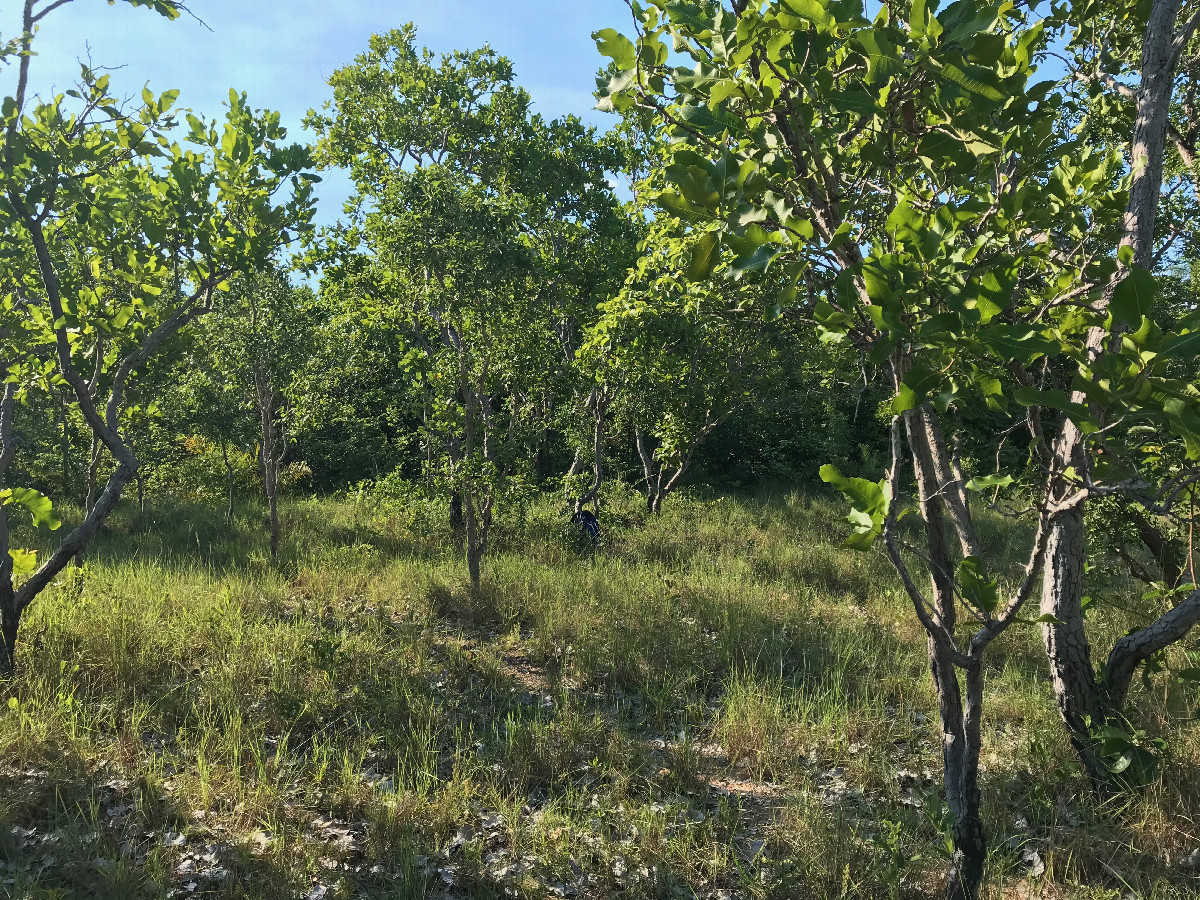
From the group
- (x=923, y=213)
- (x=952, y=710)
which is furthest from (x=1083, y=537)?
(x=923, y=213)

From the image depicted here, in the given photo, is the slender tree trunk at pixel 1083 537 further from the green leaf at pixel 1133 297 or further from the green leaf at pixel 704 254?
the green leaf at pixel 704 254

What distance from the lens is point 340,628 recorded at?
18.6 ft

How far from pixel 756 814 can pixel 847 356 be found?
3.08 metres

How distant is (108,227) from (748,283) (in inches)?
185

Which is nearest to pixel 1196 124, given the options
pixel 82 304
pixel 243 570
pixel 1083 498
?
pixel 1083 498

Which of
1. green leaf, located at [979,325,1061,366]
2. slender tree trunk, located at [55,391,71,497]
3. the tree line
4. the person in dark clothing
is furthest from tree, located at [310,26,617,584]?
slender tree trunk, located at [55,391,71,497]

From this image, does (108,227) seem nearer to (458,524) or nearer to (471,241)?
(471,241)

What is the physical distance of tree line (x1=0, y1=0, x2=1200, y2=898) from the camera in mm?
1733

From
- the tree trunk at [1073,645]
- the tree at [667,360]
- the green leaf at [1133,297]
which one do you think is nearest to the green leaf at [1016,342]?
the green leaf at [1133,297]

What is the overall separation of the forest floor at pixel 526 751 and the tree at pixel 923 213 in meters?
0.97

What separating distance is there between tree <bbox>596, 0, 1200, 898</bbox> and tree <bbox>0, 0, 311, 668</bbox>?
3.75 metres

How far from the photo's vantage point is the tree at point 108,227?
13.8ft

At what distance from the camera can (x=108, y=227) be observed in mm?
4914

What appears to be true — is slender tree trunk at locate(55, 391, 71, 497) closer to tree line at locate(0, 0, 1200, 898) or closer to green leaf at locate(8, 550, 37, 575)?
tree line at locate(0, 0, 1200, 898)
